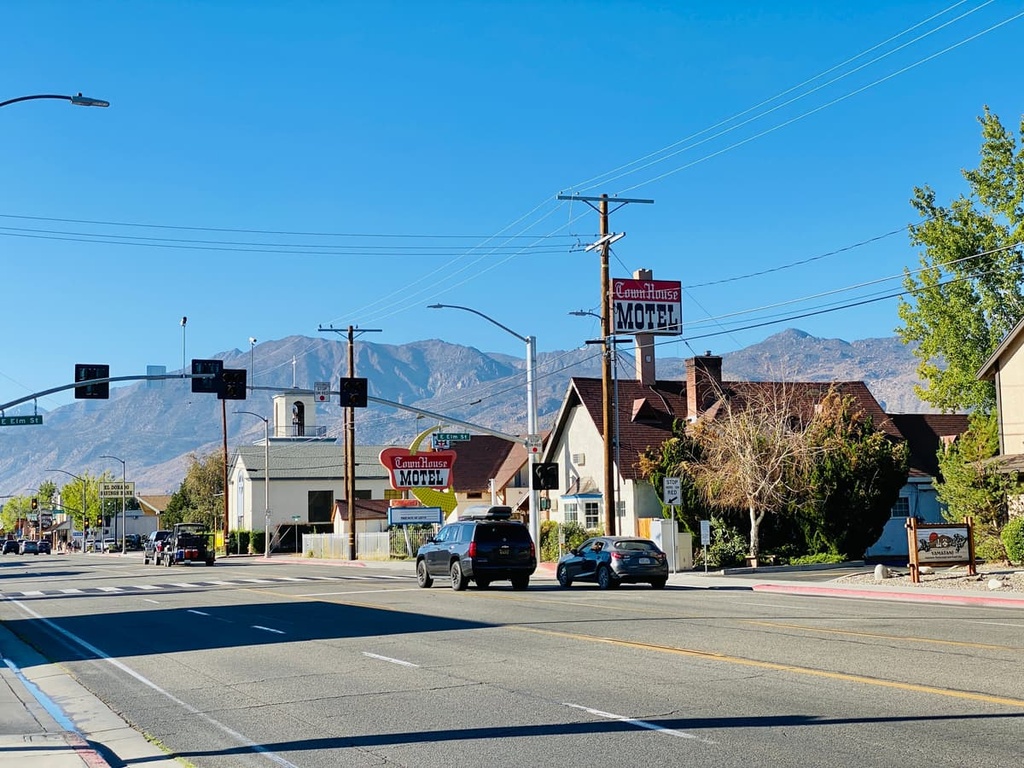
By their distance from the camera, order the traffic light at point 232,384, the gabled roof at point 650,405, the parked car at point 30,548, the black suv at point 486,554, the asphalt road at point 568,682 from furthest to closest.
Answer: the parked car at point 30,548 → the gabled roof at point 650,405 → the traffic light at point 232,384 → the black suv at point 486,554 → the asphalt road at point 568,682

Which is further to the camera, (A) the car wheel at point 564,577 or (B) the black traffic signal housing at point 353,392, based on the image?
(B) the black traffic signal housing at point 353,392

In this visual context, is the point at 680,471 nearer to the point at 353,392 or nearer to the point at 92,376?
the point at 353,392

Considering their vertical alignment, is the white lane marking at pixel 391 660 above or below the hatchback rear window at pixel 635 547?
below

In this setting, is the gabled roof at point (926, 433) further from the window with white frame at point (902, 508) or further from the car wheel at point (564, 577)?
the car wheel at point (564, 577)

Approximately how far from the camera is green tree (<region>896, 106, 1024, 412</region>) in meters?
54.7

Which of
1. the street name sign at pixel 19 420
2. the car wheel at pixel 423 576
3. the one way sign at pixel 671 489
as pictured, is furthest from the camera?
the one way sign at pixel 671 489

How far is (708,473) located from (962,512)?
8.92 m

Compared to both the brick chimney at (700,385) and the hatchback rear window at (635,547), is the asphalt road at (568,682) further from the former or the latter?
Answer: the brick chimney at (700,385)

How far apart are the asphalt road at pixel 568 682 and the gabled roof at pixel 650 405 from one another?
2310cm

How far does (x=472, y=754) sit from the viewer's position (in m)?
9.54

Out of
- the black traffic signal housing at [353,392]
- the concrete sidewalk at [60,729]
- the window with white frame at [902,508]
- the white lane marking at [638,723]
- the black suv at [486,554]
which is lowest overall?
the concrete sidewalk at [60,729]

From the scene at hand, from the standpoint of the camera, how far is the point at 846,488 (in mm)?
42312

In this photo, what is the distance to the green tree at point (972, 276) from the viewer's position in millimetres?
54656

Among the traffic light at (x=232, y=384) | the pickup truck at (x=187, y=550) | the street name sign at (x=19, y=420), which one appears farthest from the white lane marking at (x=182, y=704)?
the pickup truck at (x=187, y=550)
